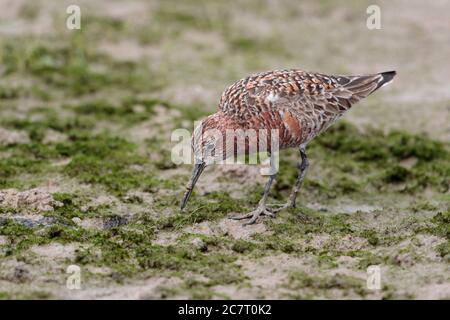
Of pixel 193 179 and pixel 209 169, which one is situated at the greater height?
pixel 209 169

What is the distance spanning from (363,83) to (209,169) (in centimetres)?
221

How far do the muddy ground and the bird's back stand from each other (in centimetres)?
99

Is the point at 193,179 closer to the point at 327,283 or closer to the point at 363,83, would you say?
the point at 327,283

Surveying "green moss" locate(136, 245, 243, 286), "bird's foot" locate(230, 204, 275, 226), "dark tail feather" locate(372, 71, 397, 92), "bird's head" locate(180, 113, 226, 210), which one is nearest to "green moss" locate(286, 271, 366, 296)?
"green moss" locate(136, 245, 243, 286)

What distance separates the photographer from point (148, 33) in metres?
15.2

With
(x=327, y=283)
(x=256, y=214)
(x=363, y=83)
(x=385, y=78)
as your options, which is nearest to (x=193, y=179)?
(x=256, y=214)

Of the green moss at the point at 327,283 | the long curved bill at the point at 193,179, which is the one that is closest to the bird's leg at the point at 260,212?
the long curved bill at the point at 193,179

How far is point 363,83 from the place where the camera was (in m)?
10.0

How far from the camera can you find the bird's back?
8656 mm

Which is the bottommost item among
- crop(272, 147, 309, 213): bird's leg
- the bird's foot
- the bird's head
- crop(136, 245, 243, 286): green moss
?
crop(136, 245, 243, 286): green moss

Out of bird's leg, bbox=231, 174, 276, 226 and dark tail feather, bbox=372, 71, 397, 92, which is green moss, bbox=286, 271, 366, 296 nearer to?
bird's leg, bbox=231, 174, 276, 226
